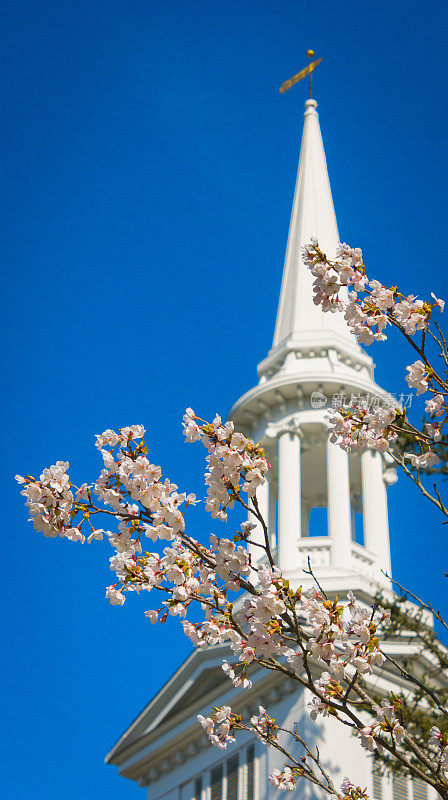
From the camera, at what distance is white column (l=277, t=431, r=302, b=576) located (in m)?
27.3

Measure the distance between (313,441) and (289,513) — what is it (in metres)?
2.89

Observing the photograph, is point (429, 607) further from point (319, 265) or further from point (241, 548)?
point (319, 265)

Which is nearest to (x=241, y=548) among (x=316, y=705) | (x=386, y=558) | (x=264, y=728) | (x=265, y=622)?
(x=265, y=622)

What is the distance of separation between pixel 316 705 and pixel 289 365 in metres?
23.7

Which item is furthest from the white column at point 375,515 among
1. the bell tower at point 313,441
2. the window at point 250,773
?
the window at point 250,773

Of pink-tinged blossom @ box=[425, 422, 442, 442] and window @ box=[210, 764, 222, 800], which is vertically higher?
window @ box=[210, 764, 222, 800]

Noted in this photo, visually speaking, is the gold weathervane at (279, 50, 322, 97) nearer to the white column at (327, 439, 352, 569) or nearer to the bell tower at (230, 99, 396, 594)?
the bell tower at (230, 99, 396, 594)

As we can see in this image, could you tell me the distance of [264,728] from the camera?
31.4 feet

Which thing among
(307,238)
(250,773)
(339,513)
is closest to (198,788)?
(250,773)

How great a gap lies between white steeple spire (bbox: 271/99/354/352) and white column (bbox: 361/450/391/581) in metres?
4.31

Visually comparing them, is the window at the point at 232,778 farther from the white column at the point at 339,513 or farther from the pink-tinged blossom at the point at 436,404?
the pink-tinged blossom at the point at 436,404

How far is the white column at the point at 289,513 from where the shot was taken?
89.6ft

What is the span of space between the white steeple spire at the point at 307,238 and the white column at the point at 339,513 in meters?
4.47

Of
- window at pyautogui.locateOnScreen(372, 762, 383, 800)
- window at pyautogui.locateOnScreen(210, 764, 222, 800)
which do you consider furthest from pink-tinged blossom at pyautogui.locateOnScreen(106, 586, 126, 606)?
window at pyautogui.locateOnScreen(210, 764, 222, 800)
